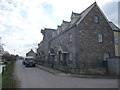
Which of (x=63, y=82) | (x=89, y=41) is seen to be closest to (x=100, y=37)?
(x=89, y=41)

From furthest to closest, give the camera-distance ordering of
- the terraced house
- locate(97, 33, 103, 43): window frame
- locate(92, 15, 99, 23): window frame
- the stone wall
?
locate(97, 33, 103, 43): window frame < locate(92, 15, 99, 23): window frame < the terraced house < the stone wall

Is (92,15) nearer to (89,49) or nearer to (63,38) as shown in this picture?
(89,49)

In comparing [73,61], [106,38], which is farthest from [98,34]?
[73,61]

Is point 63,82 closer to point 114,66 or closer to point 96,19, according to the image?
point 114,66

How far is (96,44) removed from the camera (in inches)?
934

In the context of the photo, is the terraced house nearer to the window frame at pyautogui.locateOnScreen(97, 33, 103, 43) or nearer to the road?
the window frame at pyautogui.locateOnScreen(97, 33, 103, 43)

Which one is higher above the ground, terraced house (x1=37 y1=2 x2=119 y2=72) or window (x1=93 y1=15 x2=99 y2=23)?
window (x1=93 y1=15 x2=99 y2=23)

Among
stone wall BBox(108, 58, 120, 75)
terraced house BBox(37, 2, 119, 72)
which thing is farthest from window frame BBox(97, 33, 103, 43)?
stone wall BBox(108, 58, 120, 75)

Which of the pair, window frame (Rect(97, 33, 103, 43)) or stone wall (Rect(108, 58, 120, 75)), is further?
window frame (Rect(97, 33, 103, 43))

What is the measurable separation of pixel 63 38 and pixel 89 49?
7.20 metres

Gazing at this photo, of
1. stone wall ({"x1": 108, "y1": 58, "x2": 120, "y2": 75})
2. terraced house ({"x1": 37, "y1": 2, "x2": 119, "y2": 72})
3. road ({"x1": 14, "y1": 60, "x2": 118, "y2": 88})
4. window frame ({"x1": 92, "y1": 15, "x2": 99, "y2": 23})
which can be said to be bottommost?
road ({"x1": 14, "y1": 60, "x2": 118, "y2": 88})

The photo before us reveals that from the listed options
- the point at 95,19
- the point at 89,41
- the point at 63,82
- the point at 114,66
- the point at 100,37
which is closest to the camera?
the point at 63,82

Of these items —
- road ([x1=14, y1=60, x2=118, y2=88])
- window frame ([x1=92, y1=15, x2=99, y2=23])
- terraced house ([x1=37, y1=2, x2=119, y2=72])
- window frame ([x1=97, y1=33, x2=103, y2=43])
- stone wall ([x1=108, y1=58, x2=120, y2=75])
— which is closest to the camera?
road ([x1=14, y1=60, x2=118, y2=88])

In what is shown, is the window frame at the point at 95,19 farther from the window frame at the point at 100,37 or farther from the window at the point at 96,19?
the window frame at the point at 100,37
